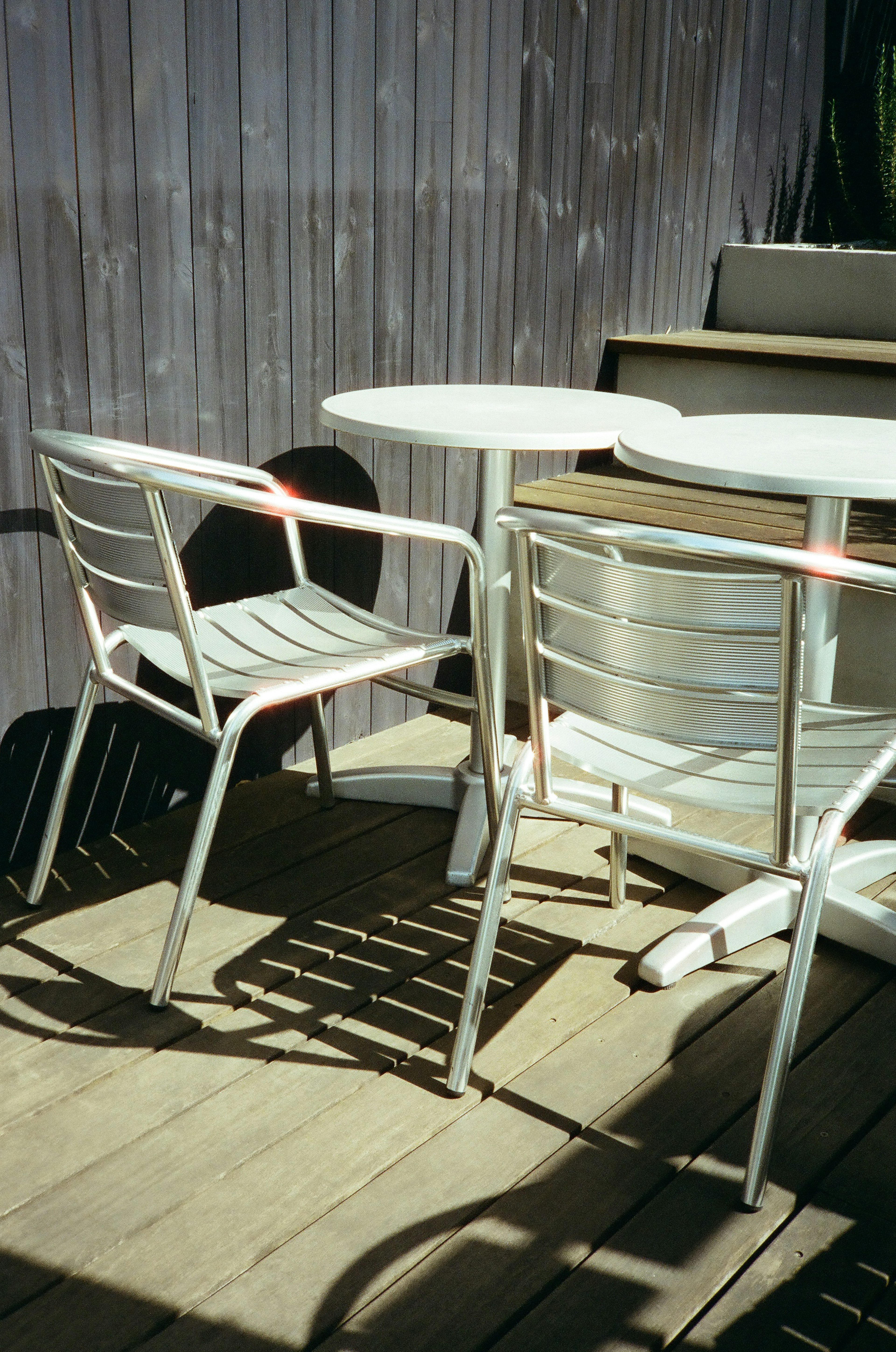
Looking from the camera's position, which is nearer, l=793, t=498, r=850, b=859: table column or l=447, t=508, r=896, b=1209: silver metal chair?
l=447, t=508, r=896, b=1209: silver metal chair

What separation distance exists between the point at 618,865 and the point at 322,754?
74 centimetres

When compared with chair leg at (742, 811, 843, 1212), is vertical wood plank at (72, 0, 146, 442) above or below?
above

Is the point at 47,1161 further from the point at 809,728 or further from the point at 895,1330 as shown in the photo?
the point at 809,728

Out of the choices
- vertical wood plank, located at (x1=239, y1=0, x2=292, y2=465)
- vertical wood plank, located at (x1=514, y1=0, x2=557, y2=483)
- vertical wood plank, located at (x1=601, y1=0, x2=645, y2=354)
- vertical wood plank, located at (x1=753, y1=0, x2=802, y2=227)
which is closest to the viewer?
vertical wood plank, located at (x1=239, y1=0, x2=292, y2=465)

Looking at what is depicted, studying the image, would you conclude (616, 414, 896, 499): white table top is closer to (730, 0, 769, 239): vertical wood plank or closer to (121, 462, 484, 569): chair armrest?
(121, 462, 484, 569): chair armrest

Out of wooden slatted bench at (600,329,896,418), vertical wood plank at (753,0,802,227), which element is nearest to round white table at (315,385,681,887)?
wooden slatted bench at (600,329,896,418)

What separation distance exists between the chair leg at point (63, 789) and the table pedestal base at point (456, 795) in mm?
705

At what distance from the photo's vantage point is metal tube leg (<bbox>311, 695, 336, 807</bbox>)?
106 inches

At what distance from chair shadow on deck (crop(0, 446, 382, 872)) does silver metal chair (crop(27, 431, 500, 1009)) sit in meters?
0.20

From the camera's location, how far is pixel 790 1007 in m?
1.59

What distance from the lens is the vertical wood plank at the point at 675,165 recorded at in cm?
374

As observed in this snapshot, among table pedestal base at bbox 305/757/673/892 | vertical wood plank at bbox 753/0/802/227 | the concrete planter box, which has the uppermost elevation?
vertical wood plank at bbox 753/0/802/227

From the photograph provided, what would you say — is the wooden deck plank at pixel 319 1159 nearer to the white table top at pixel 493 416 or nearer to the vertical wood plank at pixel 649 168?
the white table top at pixel 493 416

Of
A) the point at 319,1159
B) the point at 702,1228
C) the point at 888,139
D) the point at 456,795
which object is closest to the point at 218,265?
the point at 456,795
